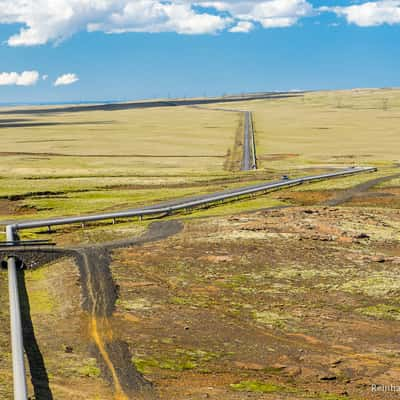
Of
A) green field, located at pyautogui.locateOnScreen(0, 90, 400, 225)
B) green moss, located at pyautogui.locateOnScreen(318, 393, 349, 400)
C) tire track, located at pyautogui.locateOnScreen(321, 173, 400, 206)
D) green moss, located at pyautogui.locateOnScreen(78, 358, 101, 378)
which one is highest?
green field, located at pyautogui.locateOnScreen(0, 90, 400, 225)

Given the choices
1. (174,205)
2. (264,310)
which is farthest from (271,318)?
(174,205)

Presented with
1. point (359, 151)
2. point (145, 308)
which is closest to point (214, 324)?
Answer: point (145, 308)

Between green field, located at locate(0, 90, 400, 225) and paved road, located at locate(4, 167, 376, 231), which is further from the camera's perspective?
green field, located at locate(0, 90, 400, 225)

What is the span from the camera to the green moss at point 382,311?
37.0m

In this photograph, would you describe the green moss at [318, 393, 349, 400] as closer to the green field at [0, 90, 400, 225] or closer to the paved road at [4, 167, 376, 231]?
the paved road at [4, 167, 376, 231]

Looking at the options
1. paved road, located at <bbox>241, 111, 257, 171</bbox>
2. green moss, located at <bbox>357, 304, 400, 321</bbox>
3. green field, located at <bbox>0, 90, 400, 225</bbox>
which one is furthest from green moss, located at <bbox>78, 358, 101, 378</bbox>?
paved road, located at <bbox>241, 111, 257, 171</bbox>

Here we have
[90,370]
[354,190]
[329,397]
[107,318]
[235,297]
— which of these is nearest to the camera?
[329,397]

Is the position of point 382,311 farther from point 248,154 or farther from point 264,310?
point 248,154

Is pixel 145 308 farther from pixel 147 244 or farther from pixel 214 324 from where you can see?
pixel 147 244

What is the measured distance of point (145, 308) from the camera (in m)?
38.2

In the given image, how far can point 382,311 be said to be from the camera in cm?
3791

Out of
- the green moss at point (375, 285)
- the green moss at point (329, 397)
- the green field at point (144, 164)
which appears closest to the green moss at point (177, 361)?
the green moss at point (329, 397)

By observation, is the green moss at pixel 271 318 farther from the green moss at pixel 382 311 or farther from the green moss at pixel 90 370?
the green moss at pixel 90 370

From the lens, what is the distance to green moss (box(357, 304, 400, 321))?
37.0 meters
